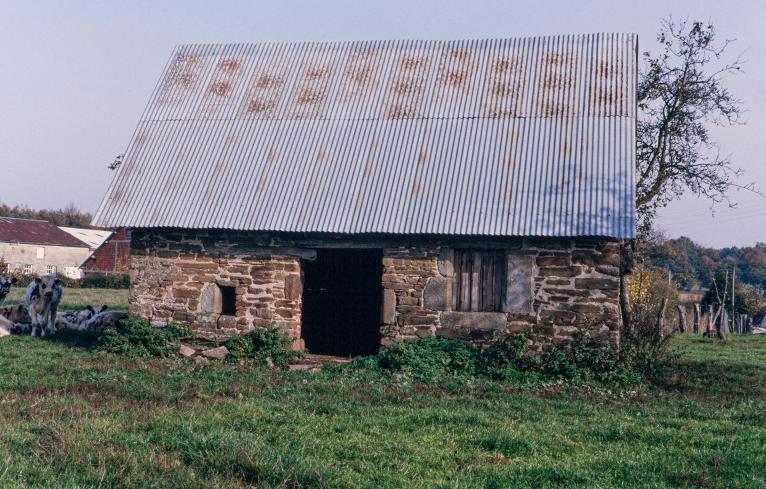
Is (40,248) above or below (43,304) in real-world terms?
above

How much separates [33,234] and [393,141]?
166ft

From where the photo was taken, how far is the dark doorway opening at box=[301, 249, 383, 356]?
16.0m

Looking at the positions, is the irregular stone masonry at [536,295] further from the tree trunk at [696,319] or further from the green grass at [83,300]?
the tree trunk at [696,319]

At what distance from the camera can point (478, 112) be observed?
1435 centimetres

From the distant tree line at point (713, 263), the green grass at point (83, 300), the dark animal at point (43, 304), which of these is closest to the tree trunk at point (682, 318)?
the green grass at point (83, 300)

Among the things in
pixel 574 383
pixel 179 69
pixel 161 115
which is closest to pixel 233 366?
pixel 574 383

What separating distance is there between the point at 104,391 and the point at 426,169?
22.7ft

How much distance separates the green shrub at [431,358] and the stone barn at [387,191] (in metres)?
0.27

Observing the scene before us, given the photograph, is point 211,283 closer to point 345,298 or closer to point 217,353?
point 217,353

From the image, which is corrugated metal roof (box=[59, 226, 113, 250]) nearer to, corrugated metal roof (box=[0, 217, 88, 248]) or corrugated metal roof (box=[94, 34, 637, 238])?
corrugated metal roof (box=[0, 217, 88, 248])

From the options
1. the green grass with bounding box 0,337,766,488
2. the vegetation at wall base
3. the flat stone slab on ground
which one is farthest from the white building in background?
the green grass with bounding box 0,337,766,488

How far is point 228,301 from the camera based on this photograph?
13.9 meters

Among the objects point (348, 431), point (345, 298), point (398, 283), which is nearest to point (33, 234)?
point (345, 298)

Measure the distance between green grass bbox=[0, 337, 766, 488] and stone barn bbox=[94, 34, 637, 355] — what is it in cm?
184
